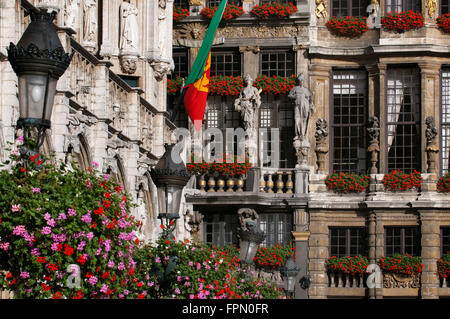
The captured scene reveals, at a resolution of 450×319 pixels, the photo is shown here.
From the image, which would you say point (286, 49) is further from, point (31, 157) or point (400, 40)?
point (31, 157)

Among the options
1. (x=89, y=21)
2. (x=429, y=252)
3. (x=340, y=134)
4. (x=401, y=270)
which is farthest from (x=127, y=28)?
(x=429, y=252)

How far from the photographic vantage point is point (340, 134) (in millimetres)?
36031

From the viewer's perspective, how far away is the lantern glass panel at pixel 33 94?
10.6 meters

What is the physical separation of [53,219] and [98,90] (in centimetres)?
935

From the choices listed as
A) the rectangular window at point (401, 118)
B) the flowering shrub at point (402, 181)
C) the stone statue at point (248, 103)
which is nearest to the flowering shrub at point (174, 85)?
the stone statue at point (248, 103)

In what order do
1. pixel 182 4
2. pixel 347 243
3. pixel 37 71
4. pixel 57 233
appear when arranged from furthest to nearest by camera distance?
pixel 182 4 → pixel 347 243 → pixel 57 233 → pixel 37 71

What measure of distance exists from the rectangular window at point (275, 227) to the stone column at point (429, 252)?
3979mm

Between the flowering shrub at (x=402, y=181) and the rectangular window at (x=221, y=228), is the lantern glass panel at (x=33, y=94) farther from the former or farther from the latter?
the flowering shrub at (x=402, y=181)

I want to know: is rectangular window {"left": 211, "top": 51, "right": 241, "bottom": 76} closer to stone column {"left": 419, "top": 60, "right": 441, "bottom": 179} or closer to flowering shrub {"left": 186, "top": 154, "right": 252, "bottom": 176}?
→ flowering shrub {"left": 186, "top": 154, "right": 252, "bottom": 176}

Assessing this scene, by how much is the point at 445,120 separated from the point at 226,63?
688 cm

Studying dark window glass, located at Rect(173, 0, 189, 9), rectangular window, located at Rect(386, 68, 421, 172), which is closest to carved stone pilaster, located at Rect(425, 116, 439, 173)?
rectangular window, located at Rect(386, 68, 421, 172)

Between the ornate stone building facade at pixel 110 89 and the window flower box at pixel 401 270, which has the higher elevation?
the ornate stone building facade at pixel 110 89

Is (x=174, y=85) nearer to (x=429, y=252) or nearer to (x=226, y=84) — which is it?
(x=226, y=84)
